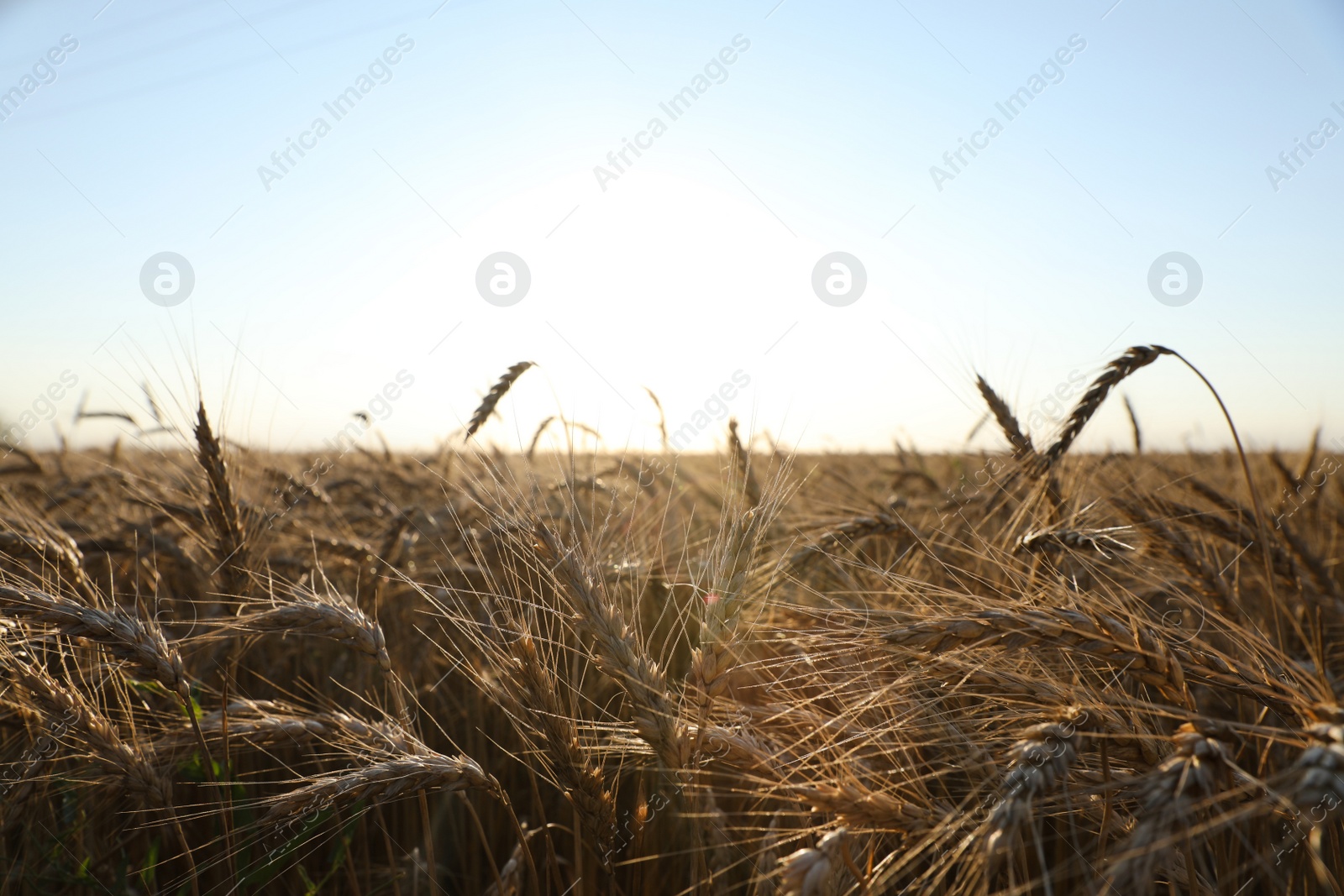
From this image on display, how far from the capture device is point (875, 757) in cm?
183

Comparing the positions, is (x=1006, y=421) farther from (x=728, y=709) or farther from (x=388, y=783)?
(x=388, y=783)

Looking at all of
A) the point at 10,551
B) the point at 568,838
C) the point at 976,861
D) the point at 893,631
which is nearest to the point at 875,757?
the point at 893,631

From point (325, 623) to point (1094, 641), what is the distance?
1560 mm

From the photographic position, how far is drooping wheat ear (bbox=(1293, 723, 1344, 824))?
2.60ft

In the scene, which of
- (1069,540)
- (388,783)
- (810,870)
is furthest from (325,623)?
(1069,540)

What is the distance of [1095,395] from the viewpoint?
87.7 inches

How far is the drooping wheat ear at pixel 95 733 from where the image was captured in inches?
62.2

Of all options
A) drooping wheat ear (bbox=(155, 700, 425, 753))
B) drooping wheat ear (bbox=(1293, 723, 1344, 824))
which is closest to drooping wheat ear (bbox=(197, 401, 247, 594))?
drooping wheat ear (bbox=(155, 700, 425, 753))

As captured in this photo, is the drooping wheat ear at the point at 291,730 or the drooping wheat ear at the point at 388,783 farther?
the drooping wheat ear at the point at 291,730

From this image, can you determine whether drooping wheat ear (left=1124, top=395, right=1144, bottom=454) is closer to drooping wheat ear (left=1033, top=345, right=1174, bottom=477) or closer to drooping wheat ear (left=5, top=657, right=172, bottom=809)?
drooping wheat ear (left=1033, top=345, right=1174, bottom=477)

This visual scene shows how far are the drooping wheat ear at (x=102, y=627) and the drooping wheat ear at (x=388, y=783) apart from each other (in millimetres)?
391

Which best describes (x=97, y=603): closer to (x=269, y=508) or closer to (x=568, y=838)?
(x=269, y=508)

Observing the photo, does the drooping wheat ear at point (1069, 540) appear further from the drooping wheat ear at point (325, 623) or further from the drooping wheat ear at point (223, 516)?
the drooping wheat ear at point (223, 516)

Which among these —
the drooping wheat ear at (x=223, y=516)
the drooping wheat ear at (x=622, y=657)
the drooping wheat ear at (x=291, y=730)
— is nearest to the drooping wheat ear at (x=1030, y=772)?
the drooping wheat ear at (x=622, y=657)
